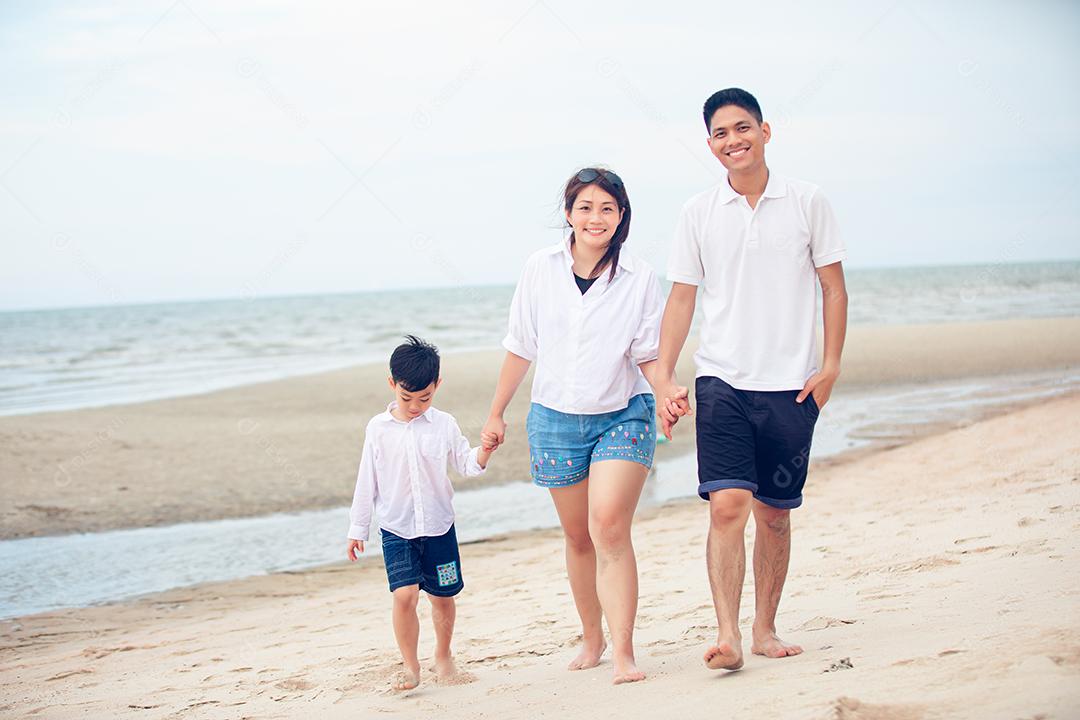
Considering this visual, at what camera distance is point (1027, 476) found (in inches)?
266

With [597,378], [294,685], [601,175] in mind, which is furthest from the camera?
[294,685]

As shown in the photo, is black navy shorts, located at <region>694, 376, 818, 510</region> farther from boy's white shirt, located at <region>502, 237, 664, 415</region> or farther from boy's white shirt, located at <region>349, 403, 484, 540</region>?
boy's white shirt, located at <region>349, 403, 484, 540</region>

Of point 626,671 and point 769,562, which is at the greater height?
point 769,562

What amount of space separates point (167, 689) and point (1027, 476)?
218 inches

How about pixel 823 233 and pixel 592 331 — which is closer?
pixel 823 233

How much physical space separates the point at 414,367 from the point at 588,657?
4.51 ft

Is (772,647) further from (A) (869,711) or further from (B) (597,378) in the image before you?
(B) (597,378)

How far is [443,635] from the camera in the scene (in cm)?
416

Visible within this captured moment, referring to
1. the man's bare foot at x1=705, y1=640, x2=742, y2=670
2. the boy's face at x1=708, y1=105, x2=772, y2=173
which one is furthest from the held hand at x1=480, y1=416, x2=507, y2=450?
the boy's face at x1=708, y1=105, x2=772, y2=173

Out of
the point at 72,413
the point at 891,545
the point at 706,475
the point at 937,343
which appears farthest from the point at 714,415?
the point at 937,343

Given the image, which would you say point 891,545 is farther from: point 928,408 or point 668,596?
point 928,408

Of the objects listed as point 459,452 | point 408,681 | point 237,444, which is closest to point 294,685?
point 408,681

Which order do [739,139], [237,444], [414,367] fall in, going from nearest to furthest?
[739,139], [414,367], [237,444]

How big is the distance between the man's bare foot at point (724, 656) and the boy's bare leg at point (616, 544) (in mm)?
369
